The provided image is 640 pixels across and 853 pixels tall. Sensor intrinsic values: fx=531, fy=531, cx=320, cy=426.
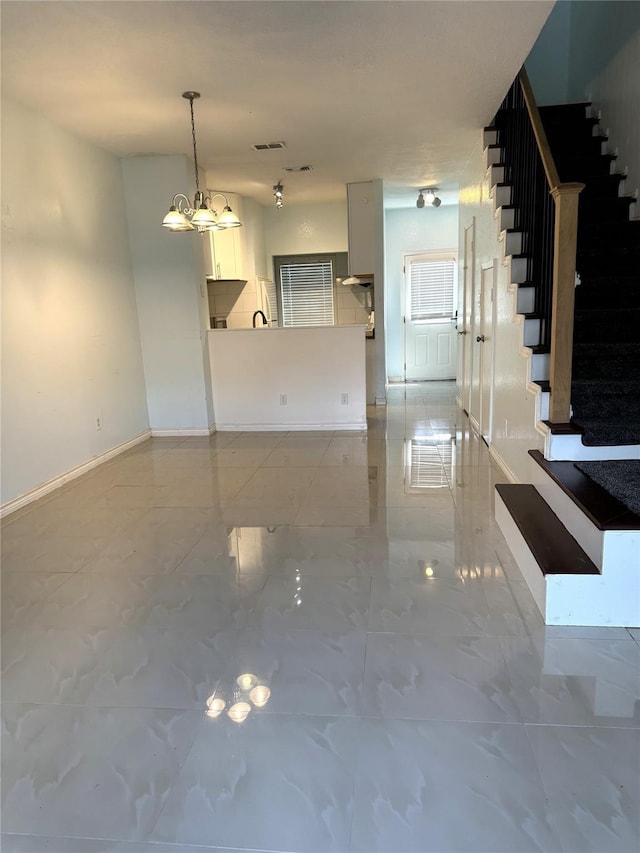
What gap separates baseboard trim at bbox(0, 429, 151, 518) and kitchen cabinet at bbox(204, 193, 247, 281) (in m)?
2.50

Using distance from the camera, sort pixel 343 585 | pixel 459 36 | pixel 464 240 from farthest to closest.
→ pixel 464 240 < pixel 459 36 < pixel 343 585

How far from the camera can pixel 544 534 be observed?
252cm

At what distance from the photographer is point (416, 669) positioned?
6.48 ft

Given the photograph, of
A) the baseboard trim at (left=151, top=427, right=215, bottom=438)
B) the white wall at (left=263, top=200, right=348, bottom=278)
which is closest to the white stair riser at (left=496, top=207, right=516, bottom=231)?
the baseboard trim at (left=151, top=427, right=215, bottom=438)

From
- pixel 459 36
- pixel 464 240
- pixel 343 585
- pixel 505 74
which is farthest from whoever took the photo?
pixel 464 240

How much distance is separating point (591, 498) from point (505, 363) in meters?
1.94

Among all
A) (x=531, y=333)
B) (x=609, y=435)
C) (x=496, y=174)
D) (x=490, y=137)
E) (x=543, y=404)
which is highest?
(x=490, y=137)

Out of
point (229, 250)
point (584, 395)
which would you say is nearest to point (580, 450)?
point (584, 395)

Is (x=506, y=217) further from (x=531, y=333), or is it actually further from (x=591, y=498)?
(x=591, y=498)

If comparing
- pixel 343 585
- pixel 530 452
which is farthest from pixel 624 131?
pixel 343 585

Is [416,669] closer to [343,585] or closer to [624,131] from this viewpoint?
[343,585]

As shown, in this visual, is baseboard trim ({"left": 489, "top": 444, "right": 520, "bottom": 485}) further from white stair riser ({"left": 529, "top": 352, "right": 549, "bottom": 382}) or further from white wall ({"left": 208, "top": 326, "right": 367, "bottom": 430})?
white wall ({"left": 208, "top": 326, "right": 367, "bottom": 430})

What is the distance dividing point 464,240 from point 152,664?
580cm

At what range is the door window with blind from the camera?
28.2 feet
